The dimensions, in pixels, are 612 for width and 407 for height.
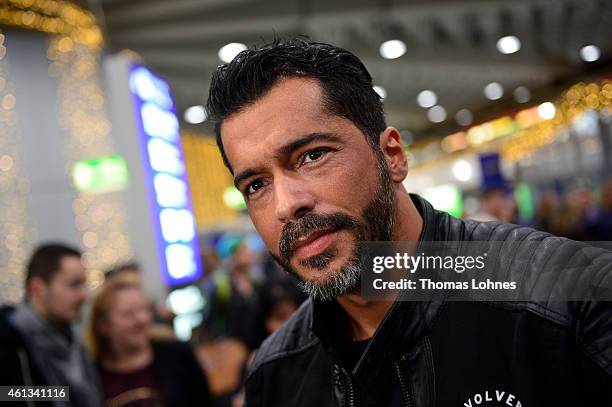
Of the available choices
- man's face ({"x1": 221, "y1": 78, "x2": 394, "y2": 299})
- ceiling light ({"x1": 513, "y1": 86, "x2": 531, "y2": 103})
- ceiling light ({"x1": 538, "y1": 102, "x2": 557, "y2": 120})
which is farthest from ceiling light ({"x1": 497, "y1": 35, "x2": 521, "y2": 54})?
man's face ({"x1": 221, "y1": 78, "x2": 394, "y2": 299})

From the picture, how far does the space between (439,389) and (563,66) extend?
21.4 feet

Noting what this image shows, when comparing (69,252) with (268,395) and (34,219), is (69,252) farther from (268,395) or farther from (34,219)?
(34,219)

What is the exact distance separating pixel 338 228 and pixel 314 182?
8 centimetres

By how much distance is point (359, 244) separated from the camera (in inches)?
37.6

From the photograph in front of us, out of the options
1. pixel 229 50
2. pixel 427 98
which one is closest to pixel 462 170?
pixel 427 98

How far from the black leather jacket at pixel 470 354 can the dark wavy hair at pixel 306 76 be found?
223mm

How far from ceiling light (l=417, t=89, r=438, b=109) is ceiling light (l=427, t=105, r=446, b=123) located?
1.48ft

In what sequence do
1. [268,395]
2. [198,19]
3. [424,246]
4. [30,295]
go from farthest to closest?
[198,19], [30,295], [268,395], [424,246]

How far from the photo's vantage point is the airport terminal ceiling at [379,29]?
6574 mm

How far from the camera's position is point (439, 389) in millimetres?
903

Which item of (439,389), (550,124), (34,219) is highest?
(550,124)

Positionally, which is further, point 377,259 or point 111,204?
point 111,204

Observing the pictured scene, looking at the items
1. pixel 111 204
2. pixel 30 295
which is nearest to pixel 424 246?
pixel 30 295

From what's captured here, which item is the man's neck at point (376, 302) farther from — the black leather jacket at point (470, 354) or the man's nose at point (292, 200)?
the man's nose at point (292, 200)
